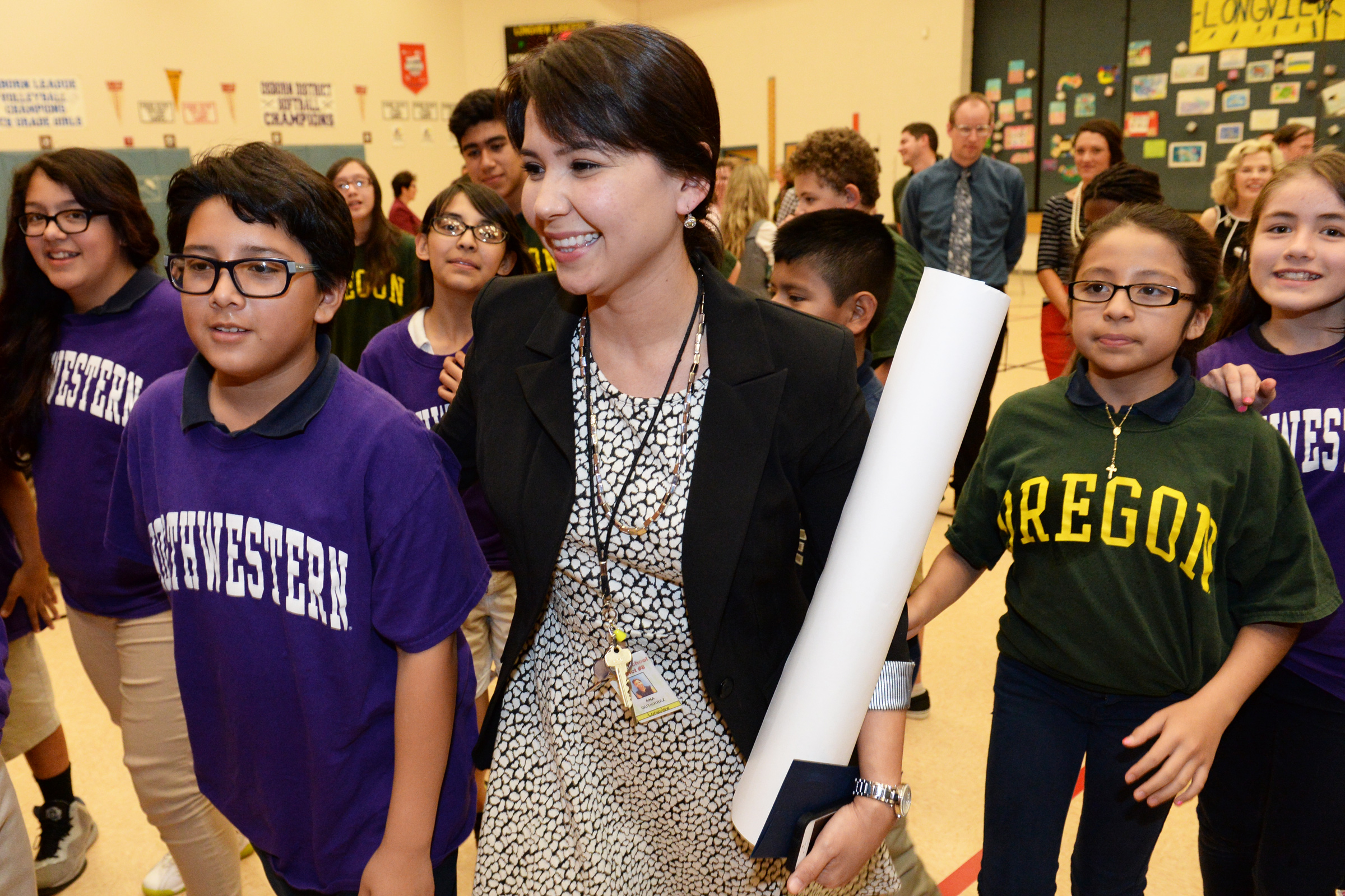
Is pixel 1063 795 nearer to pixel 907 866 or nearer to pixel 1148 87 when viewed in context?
pixel 907 866

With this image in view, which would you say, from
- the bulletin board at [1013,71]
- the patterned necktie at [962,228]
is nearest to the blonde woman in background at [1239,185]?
the patterned necktie at [962,228]

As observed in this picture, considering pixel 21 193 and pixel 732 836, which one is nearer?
pixel 732 836

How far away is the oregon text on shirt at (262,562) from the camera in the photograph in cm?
124

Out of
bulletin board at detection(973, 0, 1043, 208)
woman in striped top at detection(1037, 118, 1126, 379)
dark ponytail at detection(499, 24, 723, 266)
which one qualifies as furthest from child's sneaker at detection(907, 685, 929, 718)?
bulletin board at detection(973, 0, 1043, 208)

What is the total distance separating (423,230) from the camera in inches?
98.0

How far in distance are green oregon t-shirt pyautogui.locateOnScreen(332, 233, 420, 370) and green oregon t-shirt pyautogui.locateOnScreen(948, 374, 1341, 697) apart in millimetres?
2155

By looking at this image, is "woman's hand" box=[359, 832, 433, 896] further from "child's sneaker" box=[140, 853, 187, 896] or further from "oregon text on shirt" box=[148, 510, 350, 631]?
"child's sneaker" box=[140, 853, 187, 896]

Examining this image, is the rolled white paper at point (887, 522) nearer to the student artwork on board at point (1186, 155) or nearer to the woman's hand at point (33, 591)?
the woman's hand at point (33, 591)

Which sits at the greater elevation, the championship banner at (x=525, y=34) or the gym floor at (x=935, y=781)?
the championship banner at (x=525, y=34)

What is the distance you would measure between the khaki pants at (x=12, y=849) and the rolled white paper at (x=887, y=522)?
0.95m

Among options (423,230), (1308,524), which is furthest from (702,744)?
(423,230)

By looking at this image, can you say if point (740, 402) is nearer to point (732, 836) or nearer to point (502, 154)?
point (732, 836)

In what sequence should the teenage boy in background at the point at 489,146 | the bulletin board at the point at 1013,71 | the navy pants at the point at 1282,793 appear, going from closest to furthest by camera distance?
the navy pants at the point at 1282,793 → the teenage boy in background at the point at 489,146 → the bulletin board at the point at 1013,71

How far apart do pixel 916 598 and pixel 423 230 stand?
5.39ft
